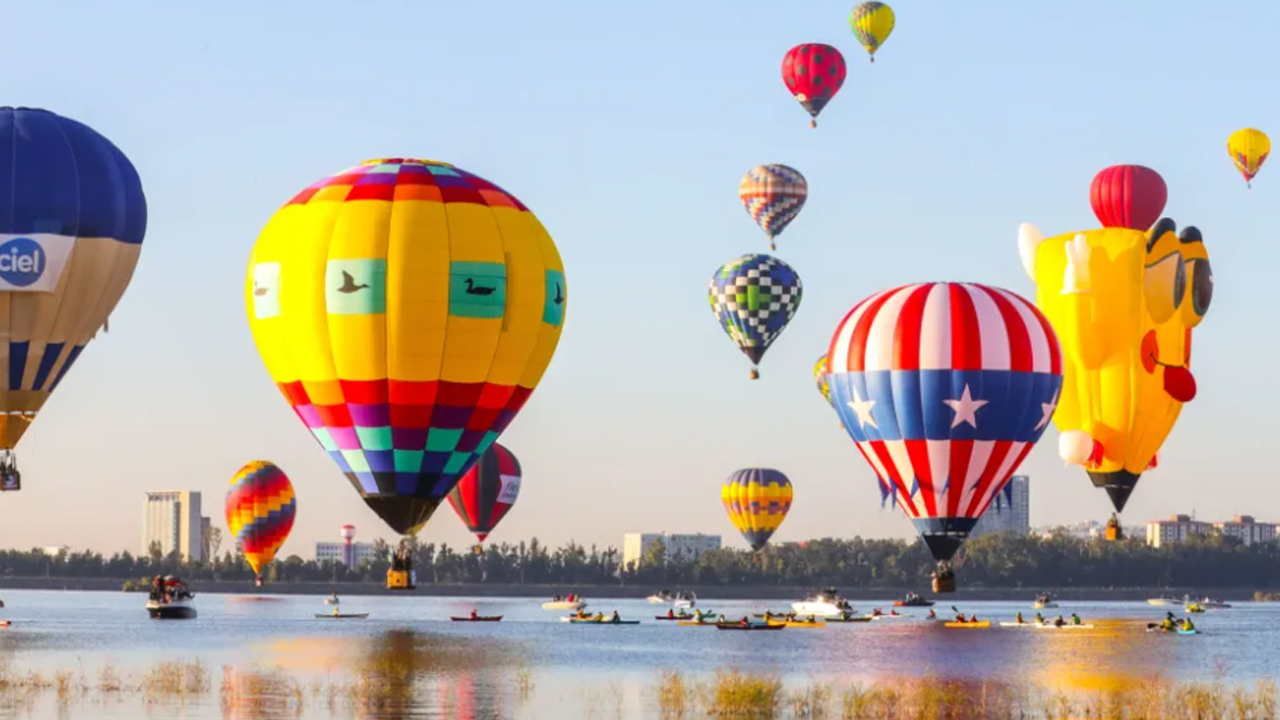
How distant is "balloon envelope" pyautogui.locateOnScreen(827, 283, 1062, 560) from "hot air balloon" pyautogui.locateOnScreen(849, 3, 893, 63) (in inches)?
940

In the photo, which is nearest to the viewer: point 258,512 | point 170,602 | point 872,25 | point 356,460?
point 356,460

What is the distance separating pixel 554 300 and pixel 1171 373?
25.3 metres

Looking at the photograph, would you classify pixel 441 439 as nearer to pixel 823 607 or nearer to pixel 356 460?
pixel 356 460

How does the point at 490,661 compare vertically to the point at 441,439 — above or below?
below

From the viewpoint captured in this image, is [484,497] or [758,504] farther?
[758,504]

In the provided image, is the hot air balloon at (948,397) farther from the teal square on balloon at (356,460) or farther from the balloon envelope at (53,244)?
the balloon envelope at (53,244)

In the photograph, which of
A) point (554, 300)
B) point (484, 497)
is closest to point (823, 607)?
point (484, 497)

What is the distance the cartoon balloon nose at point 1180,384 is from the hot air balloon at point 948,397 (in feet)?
33.8

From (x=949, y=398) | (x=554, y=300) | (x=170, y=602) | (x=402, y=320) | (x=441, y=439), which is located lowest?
(x=170, y=602)

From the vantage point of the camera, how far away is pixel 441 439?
5934 centimetres

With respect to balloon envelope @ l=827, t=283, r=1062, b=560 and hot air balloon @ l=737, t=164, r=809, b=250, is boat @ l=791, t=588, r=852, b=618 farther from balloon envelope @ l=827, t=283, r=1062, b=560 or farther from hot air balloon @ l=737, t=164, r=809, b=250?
balloon envelope @ l=827, t=283, r=1062, b=560

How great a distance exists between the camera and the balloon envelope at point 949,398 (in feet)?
217

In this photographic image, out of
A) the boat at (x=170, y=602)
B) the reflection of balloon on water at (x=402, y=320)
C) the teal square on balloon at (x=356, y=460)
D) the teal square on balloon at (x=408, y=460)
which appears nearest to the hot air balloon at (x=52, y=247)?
the reflection of balloon on water at (x=402, y=320)

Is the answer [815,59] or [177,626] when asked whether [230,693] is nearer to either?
[815,59]
